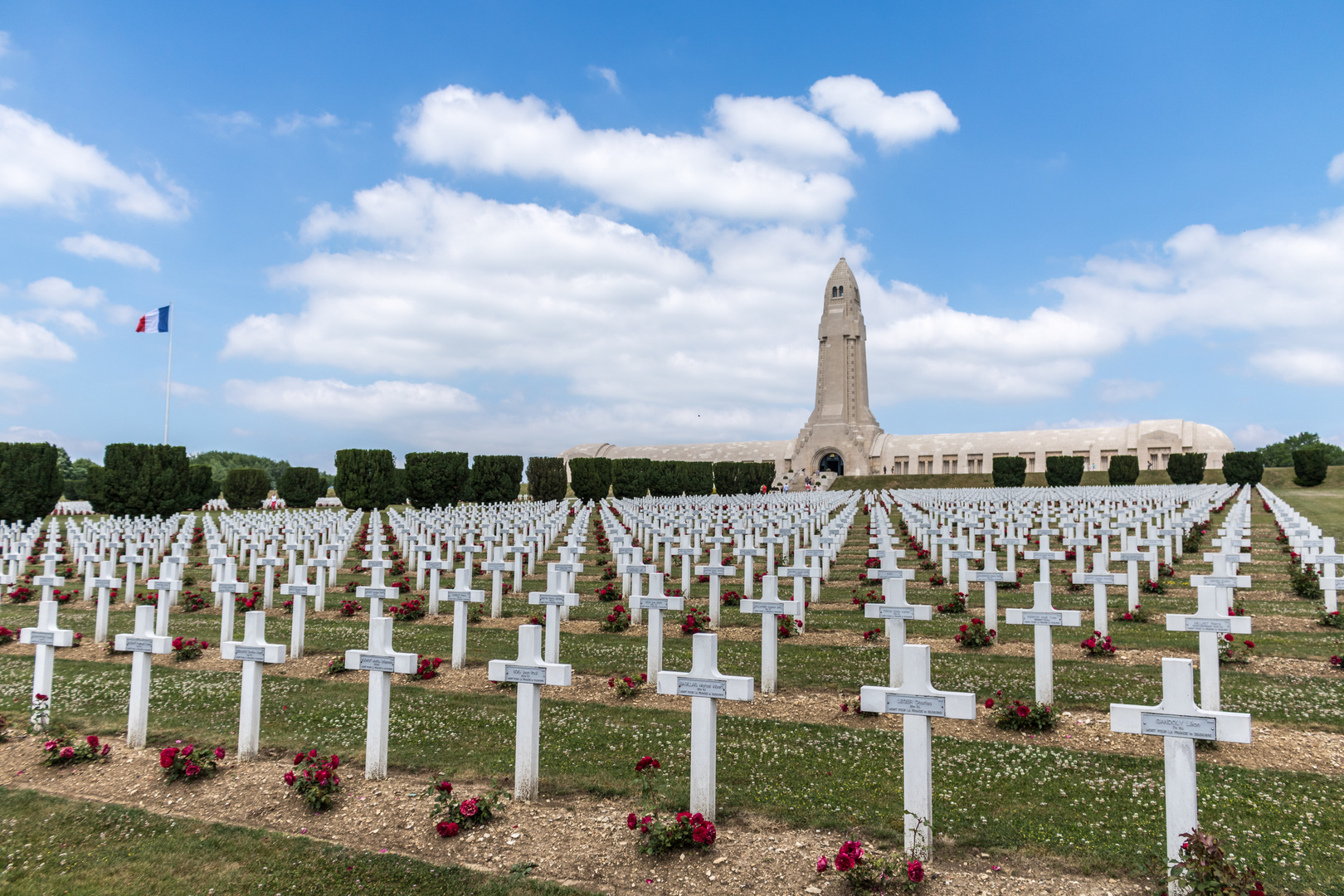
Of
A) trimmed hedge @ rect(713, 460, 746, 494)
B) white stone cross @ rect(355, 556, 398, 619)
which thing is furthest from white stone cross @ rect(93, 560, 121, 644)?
trimmed hedge @ rect(713, 460, 746, 494)

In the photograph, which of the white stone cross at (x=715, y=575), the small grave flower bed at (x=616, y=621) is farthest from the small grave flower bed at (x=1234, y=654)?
the small grave flower bed at (x=616, y=621)

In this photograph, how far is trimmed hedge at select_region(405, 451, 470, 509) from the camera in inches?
1357

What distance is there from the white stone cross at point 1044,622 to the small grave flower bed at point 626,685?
3.15 meters

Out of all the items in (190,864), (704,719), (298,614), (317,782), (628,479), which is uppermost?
(628,479)

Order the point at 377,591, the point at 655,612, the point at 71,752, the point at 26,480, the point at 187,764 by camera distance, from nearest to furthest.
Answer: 1. the point at 187,764
2. the point at 71,752
3. the point at 655,612
4. the point at 377,591
5. the point at 26,480

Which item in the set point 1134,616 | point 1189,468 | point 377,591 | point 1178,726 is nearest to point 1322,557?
point 1134,616

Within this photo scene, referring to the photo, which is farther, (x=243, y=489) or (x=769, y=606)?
(x=243, y=489)

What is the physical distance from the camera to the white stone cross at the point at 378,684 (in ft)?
15.0

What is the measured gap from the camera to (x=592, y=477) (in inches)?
1571

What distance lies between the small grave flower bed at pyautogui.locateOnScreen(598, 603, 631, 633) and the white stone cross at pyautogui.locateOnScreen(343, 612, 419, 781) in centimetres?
476

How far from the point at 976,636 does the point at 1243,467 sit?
51.0 m

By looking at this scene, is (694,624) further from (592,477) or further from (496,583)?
(592,477)

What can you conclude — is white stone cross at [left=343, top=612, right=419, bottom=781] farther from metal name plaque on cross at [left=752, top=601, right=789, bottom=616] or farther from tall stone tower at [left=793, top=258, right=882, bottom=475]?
tall stone tower at [left=793, top=258, right=882, bottom=475]

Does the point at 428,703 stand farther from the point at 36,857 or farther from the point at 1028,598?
the point at 1028,598
